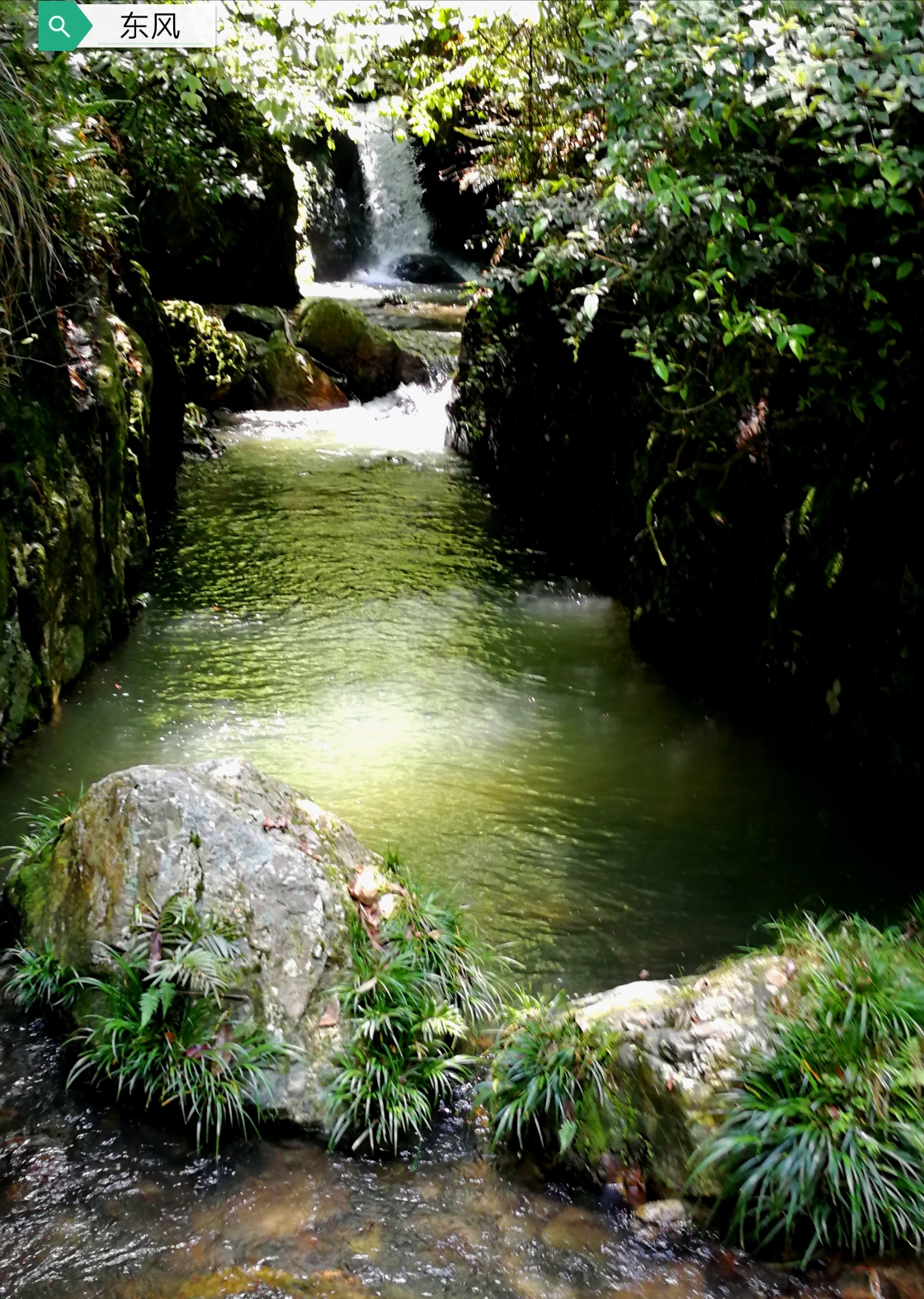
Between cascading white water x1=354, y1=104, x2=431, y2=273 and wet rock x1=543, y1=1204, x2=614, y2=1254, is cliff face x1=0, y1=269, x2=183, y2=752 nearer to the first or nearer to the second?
wet rock x1=543, y1=1204, x2=614, y2=1254

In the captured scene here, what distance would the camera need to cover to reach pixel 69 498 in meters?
6.11

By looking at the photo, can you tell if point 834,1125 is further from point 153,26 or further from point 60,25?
point 153,26

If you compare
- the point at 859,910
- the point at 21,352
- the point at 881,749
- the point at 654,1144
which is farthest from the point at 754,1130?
the point at 21,352

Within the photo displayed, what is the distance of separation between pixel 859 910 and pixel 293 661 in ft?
14.2

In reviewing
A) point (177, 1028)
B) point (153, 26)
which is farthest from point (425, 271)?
point (177, 1028)

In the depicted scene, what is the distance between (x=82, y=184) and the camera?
5957 mm

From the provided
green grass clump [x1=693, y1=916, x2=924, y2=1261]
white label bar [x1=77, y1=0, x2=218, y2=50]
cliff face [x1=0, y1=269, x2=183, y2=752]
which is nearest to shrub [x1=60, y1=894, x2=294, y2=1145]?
green grass clump [x1=693, y1=916, x2=924, y2=1261]

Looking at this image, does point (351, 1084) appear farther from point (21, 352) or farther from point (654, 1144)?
point (21, 352)

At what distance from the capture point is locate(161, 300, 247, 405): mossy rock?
1373 centimetres

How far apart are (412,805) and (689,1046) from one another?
8.24ft

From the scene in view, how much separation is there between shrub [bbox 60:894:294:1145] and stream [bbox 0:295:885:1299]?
14 centimetres

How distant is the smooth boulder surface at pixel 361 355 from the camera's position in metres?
15.2

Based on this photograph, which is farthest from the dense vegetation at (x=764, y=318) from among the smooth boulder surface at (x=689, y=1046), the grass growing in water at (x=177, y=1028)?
the grass growing in water at (x=177, y=1028)

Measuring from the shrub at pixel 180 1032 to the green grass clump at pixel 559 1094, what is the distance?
81 cm
